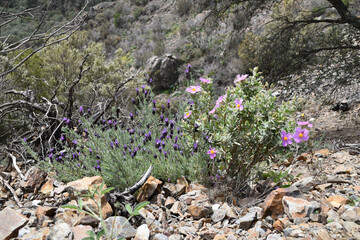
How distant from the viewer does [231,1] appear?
551 cm

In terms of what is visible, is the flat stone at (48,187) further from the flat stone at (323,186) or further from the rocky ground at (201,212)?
the flat stone at (323,186)

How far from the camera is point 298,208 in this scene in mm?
1771

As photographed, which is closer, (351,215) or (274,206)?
(351,215)

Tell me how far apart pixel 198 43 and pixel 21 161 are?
12637 mm

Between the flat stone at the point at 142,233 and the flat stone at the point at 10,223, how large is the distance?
2.50 feet

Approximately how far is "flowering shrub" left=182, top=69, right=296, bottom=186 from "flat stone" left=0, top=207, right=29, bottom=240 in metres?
1.40

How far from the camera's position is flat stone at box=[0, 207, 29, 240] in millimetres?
1700

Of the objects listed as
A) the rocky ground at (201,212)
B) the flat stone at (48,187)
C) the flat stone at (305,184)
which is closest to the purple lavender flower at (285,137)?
the rocky ground at (201,212)

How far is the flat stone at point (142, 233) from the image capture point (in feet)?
5.72

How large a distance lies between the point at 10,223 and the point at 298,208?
73.9 inches

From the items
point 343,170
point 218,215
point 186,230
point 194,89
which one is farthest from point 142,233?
point 343,170

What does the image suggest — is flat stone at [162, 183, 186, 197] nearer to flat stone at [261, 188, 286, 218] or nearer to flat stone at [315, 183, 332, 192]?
flat stone at [261, 188, 286, 218]

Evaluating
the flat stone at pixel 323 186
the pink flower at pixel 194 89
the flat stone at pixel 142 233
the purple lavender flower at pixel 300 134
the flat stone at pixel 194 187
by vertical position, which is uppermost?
the pink flower at pixel 194 89

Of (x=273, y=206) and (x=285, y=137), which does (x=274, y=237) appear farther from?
(x=285, y=137)
